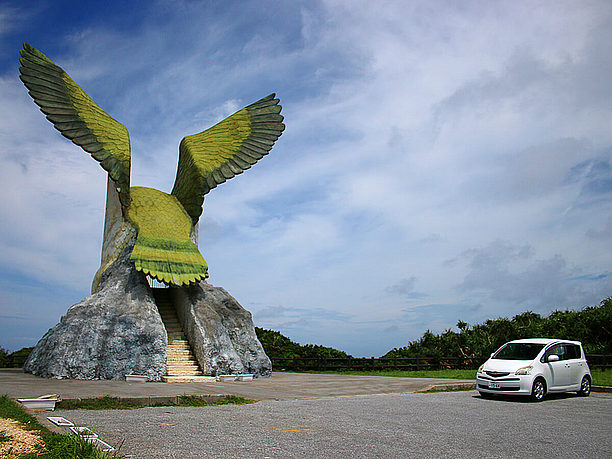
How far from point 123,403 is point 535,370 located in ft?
30.6

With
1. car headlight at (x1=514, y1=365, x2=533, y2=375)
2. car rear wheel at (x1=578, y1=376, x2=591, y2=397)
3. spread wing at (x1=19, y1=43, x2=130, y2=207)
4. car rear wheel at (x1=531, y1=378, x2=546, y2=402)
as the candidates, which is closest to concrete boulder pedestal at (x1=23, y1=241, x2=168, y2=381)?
spread wing at (x1=19, y1=43, x2=130, y2=207)

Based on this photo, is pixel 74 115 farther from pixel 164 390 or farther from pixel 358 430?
pixel 358 430

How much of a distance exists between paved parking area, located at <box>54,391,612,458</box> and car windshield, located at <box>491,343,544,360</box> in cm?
171

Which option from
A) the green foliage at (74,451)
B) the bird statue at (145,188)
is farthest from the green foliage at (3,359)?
the green foliage at (74,451)

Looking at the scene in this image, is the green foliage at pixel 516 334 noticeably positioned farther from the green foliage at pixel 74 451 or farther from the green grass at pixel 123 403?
the green foliage at pixel 74 451

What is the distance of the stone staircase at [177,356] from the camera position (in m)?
16.5

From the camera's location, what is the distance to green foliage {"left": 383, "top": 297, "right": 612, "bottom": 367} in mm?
24203

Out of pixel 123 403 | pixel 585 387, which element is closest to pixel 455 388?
pixel 585 387

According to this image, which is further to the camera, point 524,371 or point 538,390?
point 538,390

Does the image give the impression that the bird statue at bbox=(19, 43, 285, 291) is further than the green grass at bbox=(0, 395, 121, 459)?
Yes

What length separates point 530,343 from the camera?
41.8 ft

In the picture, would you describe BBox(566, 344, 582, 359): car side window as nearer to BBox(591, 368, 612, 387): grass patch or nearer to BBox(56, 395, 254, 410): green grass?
BBox(591, 368, 612, 387): grass patch

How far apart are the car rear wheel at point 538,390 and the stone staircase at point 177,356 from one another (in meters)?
10.2

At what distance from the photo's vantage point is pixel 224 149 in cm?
2314
